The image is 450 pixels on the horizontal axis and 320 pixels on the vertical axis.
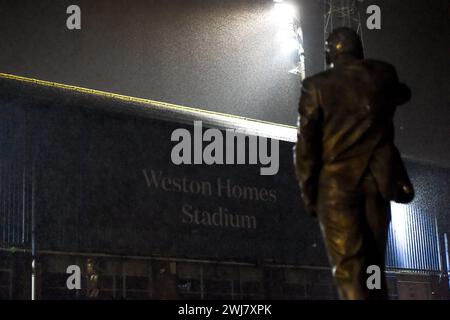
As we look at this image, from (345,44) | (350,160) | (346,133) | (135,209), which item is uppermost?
(135,209)

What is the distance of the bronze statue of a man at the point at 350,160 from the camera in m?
4.44

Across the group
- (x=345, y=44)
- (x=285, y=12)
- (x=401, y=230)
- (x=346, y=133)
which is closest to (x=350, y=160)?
(x=346, y=133)

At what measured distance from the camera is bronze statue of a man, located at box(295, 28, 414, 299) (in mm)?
4441

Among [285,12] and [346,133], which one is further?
[285,12]

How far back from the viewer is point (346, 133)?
457cm

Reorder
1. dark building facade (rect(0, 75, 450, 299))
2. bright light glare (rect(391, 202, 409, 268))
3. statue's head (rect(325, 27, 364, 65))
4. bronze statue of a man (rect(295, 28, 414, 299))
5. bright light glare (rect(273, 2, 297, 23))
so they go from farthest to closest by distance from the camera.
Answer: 1. bright light glare (rect(391, 202, 409, 268))
2. bright light glare (rect(273, 2, 297, 23))
3. dark building facade (rect(0, 75, 450, 299))
4. statue's head (rect(325, 27, 364, 65))
5. bronze statue of a man (rect(295, 28, 414, 299))

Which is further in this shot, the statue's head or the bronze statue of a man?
the statue's head

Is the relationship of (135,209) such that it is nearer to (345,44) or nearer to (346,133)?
(345,44)

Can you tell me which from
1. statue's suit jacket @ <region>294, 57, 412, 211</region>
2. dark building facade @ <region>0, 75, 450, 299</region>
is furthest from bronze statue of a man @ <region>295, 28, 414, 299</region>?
dark building facade @ <region>0, 75, 450, 299</region>

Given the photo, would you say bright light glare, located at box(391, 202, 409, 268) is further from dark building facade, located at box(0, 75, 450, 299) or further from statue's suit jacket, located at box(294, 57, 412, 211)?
statue's suit jacket, located at box(294, 57, 412, 211)

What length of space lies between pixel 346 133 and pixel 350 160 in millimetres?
147

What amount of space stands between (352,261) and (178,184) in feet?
50.5

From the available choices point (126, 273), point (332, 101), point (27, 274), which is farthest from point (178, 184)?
point (332, 101)
